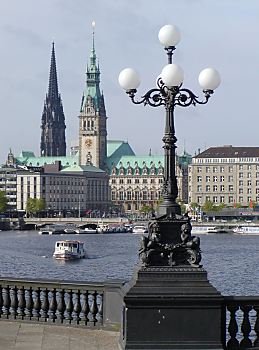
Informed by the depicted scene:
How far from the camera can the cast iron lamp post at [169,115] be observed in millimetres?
13141

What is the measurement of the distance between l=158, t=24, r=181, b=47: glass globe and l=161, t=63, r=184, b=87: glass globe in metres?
0.75

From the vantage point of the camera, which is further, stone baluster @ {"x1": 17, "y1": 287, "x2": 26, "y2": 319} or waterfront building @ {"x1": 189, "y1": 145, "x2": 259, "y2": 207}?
waterfront building @ {"x1": 189, "y1": 145, "x2": 259, "y2": 207}

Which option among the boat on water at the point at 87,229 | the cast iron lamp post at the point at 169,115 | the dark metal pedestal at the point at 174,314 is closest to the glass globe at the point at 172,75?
the cast iron lamp post at the point at 169,115

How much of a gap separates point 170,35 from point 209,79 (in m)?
0.87

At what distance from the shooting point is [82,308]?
1527 cm

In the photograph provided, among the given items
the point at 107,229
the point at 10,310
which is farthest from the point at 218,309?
the point at 107,229

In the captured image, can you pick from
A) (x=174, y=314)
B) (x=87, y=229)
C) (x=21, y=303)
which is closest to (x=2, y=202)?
(x=87, y=229)

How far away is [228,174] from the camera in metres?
196

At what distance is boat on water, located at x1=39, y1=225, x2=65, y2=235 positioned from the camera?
6171 inches

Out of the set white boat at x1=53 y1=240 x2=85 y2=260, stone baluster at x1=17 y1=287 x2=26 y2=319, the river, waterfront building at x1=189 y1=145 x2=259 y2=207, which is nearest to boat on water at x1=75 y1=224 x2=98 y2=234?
waterfront building at x1=189 y1=145 x2=259 y2=207

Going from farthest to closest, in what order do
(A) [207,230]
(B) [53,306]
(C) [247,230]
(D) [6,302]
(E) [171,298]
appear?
(C) [247,230] < (A) [207,230] < (D) [6,302] < (B) [53,306] < (E) [171,298]

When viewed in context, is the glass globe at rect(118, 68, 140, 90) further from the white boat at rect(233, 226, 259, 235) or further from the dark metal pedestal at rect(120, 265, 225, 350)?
the white boat at rect(233, 226, 259, 235)

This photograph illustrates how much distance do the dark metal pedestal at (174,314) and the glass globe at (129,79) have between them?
127 inches

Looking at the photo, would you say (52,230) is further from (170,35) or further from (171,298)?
(171,298)
